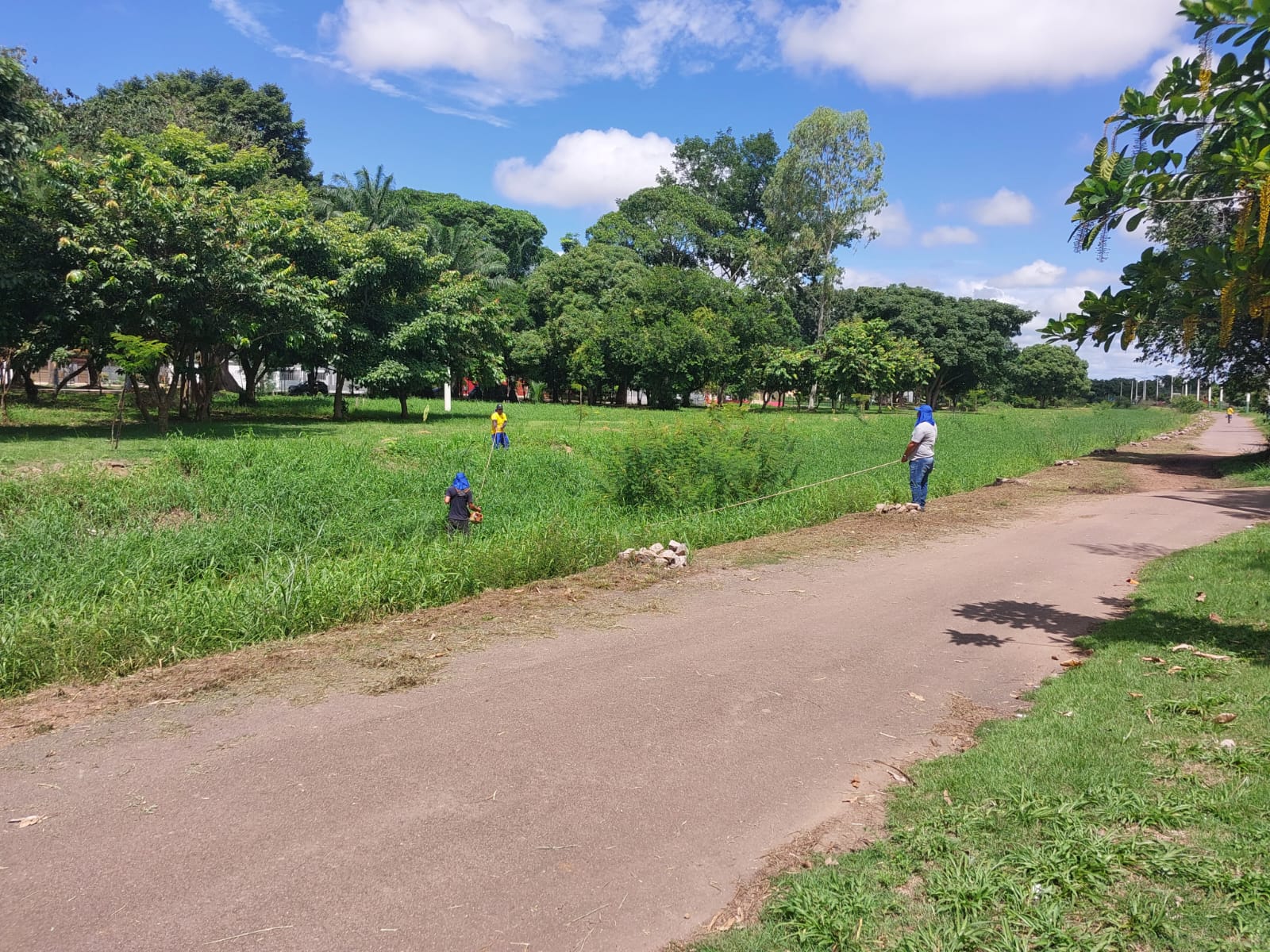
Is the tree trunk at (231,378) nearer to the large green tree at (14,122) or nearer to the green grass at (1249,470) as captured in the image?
the large green tree at (14,122)

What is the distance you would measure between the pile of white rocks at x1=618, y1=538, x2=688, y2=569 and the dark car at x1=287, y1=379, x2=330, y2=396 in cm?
3439

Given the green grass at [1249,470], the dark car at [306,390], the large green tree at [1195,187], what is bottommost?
the green grass at [1249,470]

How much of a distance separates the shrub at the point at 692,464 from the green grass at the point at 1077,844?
27.1ft

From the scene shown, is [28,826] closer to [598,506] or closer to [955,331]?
[598,506]

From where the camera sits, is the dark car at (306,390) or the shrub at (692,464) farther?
the dark car at (306,390)

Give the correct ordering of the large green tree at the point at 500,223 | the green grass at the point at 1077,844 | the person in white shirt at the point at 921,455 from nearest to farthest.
Result: the green grass at the point at 1077,844
the person in white shirt at the point at 921,455
the large green tree at the point at 500,223

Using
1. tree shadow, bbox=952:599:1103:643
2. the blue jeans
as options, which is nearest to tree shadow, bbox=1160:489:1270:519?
the blue jeans

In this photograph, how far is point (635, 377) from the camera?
44938mm

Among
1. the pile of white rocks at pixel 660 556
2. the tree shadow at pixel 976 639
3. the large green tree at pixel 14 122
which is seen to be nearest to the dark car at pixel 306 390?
the large green tree at pixel 14 122

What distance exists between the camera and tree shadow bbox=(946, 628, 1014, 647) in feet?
21.4

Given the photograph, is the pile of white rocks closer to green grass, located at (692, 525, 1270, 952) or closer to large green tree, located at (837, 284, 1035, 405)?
green grass, located at (692, 525, 1270, 952)

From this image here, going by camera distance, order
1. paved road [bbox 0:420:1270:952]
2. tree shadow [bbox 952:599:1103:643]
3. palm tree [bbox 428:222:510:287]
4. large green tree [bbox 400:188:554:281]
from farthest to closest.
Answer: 1. large green tree [bbox 400:188:554:281]
2. palm tree [bbox 428:222:510:287]
3. tree shadow [bbox 952:599:1103:643]
4. paved road [bbox 0:420:1270:952]

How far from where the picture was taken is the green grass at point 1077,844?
9.50 feet

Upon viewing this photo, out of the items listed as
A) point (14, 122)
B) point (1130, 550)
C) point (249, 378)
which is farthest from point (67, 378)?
point (1130, 550)
